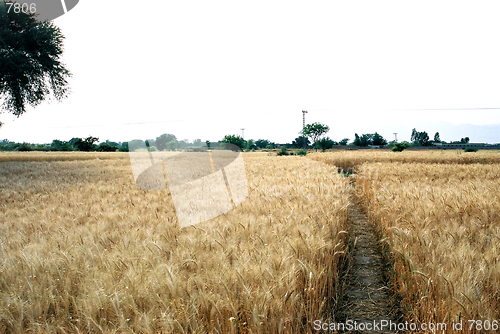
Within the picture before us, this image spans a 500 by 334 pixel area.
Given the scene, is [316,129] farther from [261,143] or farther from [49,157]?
[49,157]

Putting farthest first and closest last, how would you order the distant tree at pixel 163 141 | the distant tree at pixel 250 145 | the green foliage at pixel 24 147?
the distant tree at pixel 250 145 < the green foliage at pixel 24 147 < the distant tree at pixel 163 141

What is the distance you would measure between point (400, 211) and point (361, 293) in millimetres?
1983

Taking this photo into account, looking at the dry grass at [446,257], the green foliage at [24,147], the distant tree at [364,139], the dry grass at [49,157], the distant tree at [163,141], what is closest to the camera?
the dry grass at [446,257]

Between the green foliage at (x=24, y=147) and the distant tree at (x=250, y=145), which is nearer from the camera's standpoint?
the green foliage at (x=24, y=147)

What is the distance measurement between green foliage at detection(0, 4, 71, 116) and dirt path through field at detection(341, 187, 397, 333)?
23.3 m

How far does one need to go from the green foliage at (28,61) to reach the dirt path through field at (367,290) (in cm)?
2325

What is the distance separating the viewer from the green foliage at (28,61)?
17.8m

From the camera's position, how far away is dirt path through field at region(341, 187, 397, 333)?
9.59 feet

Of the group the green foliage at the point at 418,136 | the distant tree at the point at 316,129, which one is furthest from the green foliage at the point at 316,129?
the green foliage at the point at 418,136

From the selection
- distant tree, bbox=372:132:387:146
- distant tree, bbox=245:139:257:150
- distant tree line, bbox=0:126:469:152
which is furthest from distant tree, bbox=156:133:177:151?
distant tree, bbox=372:132:387:146

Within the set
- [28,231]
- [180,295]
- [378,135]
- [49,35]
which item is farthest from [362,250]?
[378,135]

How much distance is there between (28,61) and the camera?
18.8 metres

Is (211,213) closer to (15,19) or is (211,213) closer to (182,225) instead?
(182,225)

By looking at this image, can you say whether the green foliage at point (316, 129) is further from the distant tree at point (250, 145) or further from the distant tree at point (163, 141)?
the distant tree at point (163, 141)
